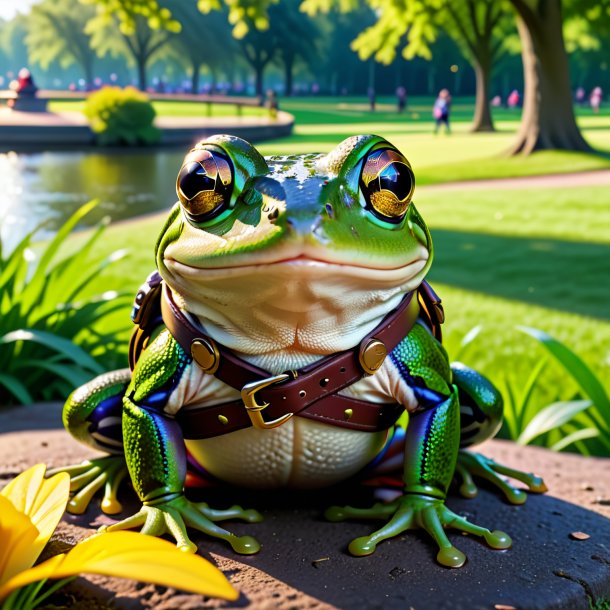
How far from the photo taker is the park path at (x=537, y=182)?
10.2 m

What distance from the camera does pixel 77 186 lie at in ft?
41.2

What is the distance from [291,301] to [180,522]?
60cm

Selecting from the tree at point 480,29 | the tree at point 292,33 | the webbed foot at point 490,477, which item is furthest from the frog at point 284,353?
the tree at point 292,33

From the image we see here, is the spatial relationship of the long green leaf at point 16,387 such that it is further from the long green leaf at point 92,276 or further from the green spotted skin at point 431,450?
the green spotted skin at point 431,450

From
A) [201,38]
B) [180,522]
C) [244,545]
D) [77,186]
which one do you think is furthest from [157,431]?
[201,38]

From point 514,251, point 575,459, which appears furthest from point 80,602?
point 514,251

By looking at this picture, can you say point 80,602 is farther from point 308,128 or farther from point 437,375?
point 308,128

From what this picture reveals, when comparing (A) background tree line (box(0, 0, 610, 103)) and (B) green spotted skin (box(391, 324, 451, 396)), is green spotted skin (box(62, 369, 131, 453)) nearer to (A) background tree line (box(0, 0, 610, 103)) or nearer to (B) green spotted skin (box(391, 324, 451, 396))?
(B) green spotted skin (box(391, 324, 451, 396))

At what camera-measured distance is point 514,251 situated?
6.38 metres

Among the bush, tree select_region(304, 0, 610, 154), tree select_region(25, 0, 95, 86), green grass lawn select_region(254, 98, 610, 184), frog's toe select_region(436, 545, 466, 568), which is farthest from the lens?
tree select_region(25, 0, 95, 86)

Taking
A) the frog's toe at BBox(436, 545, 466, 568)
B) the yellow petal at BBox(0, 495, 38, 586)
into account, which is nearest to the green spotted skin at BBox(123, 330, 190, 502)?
the yellow petal at BBox(0, 495, 38, 586)

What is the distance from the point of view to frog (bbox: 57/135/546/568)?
1467mm

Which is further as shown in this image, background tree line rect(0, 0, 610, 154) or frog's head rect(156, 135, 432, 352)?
background tree line rect(0, 0, 610, 154)

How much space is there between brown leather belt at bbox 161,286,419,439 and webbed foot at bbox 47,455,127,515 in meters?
0.39
